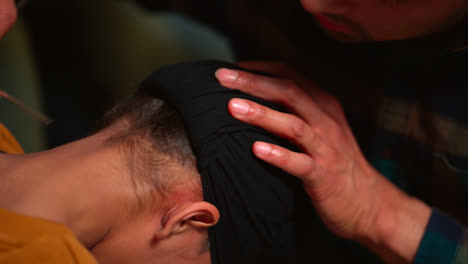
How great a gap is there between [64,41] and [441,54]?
55.2 inches

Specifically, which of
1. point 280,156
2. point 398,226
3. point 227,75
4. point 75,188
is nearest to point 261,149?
point 280,156

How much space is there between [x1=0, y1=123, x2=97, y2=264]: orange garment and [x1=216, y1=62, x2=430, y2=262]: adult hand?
31 cm

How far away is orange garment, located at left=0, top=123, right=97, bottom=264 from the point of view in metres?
0.44

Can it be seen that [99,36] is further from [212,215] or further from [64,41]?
[212,215]

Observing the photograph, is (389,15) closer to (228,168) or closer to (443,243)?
(228,168)

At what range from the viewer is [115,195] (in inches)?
22.6

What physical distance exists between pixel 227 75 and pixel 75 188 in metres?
0.32

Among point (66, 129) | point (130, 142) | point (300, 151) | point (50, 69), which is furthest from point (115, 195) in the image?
point (50, 69)

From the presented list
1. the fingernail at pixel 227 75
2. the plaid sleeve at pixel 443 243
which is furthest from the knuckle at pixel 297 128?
the plaid sleeve at pixel 443 243

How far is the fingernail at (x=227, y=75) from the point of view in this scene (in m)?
0.62

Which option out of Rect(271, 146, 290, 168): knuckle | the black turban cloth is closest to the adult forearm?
the black turban cloth

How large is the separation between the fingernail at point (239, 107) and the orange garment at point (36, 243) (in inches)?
12.3

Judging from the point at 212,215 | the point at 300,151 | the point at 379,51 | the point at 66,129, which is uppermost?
the point at 379,51

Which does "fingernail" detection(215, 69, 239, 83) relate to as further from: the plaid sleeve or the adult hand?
the plaid sleeve
